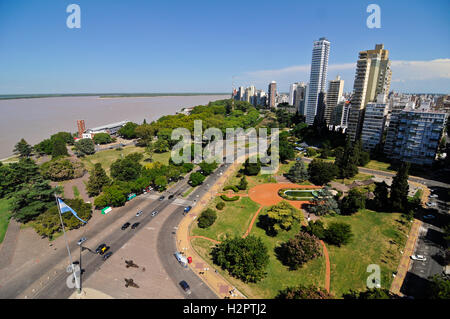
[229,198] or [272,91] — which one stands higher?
[272,91]

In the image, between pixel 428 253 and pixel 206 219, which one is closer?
pixel 428 253

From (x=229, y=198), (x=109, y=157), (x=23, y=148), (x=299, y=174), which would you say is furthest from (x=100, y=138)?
(x=299, y=174)

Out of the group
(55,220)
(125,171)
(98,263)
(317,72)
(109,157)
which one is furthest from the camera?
(317,72)

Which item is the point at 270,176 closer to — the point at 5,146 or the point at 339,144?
the point at 339,144

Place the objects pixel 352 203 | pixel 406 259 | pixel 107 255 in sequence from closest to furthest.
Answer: pixel 406 259 → pixel 107 255 → pixel 352 203

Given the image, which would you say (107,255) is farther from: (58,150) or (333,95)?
(333,95)

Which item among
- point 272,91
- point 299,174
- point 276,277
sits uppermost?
point 272,91

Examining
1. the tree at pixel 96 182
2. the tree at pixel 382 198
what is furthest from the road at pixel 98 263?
the tree at pixel 382 198
